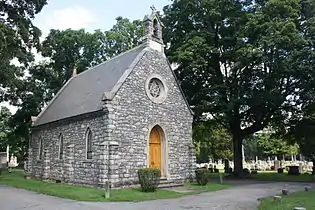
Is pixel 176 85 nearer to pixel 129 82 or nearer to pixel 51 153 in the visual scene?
pixel 129 82

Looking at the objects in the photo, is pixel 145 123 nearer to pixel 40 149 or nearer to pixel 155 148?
pixel 155 148

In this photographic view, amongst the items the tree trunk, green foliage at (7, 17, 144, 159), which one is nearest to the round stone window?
the tree trunk

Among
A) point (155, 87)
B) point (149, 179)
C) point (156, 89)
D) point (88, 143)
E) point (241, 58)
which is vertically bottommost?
point (149, 179)

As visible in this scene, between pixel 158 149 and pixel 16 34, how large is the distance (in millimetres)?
11375

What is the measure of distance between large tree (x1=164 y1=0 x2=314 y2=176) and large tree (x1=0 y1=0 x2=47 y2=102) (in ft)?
34.6

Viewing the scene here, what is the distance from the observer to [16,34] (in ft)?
63.2

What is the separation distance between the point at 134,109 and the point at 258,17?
11.4 meters

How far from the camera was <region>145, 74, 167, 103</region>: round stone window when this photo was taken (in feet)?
64.5

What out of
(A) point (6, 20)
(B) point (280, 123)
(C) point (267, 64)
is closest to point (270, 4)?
(C) point (267, 64)

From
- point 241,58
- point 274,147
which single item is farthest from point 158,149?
point 274,147

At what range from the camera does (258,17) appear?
72.9 ft

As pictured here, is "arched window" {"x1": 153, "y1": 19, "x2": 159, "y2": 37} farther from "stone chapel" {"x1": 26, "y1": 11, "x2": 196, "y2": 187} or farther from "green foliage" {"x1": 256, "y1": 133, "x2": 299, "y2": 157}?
"green foliage" {"x1": 256, "y1": 133, "x2": 299, "y2": 157}

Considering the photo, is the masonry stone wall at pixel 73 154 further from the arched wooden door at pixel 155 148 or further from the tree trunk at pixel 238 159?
the tree trunk at pixel 238 159

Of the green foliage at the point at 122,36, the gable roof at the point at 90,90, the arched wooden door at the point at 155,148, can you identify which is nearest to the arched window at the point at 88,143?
the gable roof at the point at 90,90
